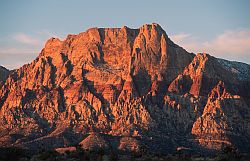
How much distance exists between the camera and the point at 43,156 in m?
134

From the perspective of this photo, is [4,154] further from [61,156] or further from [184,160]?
[184,160]

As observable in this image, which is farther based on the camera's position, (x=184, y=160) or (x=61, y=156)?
(x=61, y=156)

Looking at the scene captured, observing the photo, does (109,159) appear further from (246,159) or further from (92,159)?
(246,159)

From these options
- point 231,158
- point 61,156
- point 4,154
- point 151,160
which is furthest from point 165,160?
point 4,154

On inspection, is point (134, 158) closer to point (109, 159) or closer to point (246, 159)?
point (109, 159)

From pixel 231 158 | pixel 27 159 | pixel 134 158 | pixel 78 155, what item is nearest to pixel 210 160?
pixel 231 158

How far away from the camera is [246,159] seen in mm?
126688

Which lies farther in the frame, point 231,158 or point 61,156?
point 61,156

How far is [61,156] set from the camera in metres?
137

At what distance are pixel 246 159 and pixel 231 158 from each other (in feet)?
9.20

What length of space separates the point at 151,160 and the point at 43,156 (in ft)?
66.9

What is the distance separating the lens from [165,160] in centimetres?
12838

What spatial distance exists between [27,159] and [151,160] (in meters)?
23.2

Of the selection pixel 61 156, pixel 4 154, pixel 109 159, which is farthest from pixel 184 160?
pixel 4 154
